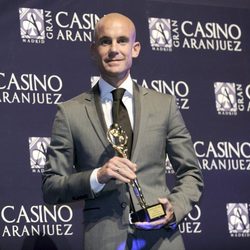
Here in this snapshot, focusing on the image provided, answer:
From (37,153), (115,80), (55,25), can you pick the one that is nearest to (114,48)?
(115,80)

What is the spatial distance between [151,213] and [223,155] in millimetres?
1862

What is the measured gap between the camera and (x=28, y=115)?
401 centimetres

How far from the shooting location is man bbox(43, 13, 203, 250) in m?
2.76

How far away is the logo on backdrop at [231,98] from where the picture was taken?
4496 mm

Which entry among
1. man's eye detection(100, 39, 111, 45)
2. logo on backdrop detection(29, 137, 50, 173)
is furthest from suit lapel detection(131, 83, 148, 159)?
logo on backdrop detection(29, 137, 50, 173)

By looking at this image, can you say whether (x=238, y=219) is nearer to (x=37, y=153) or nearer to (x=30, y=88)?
(x=37, y=153)

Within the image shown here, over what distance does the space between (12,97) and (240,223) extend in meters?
1.50

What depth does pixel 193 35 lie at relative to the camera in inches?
178

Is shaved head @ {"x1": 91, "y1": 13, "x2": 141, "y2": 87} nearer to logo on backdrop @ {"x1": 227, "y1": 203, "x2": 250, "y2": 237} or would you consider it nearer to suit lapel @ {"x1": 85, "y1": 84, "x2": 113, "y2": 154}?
suit lapel @ {"x1": 85, "y1": 84, "x2": 113, "y2": 154}

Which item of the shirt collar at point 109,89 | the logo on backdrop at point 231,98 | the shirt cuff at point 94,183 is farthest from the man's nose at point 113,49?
the logo on backdrop at point 231,98

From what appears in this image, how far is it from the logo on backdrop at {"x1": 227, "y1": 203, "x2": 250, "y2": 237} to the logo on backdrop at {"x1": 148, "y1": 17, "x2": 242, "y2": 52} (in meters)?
0.96

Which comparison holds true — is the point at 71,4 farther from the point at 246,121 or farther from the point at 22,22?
the point at 246,121

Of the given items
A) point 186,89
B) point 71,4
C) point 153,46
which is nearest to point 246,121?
point 186,89

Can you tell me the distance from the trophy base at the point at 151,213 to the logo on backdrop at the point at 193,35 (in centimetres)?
191
